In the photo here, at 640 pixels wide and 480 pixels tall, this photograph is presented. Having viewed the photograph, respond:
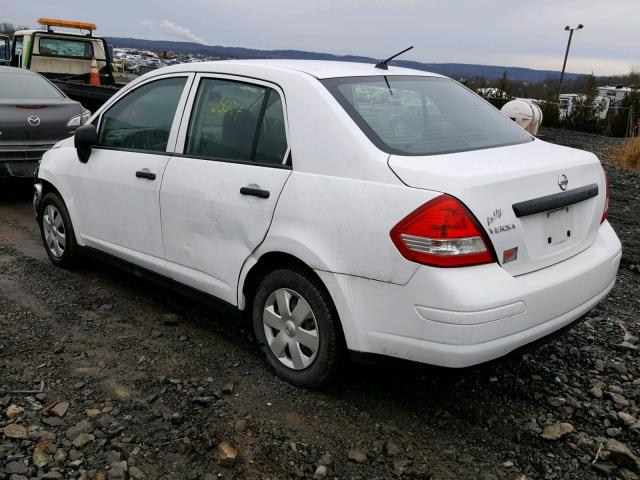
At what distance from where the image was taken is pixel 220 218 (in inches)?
136

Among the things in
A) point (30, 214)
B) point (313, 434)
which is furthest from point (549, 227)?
point (30, 214)

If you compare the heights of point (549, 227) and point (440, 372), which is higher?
point (549, 227)

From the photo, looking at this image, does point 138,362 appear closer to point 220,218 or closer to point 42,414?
point 42,414

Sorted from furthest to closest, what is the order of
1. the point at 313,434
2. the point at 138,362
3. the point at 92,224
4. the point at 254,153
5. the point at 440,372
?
the point at 92,224, the point at 138,362, the point at 254,153, the point at 313,434, the point at 440,372

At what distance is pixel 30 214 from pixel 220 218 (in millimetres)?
4620

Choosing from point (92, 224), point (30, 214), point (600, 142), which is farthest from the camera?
point (600, 142)

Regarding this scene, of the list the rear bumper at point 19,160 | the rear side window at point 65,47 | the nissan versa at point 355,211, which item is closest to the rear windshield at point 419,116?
the nissan versa at point 355,211

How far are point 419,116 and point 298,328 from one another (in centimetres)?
131

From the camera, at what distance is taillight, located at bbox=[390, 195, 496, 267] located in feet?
8.60

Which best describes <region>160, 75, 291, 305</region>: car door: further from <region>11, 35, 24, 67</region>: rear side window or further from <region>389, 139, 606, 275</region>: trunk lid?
<region>11, 35, 24, 67</region>: rear side window

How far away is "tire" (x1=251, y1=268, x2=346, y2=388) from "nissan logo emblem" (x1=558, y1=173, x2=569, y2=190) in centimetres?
124

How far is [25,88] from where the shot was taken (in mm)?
8188

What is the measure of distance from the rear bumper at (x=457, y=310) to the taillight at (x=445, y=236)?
2.0 inches

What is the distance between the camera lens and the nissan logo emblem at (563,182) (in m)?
3.00
